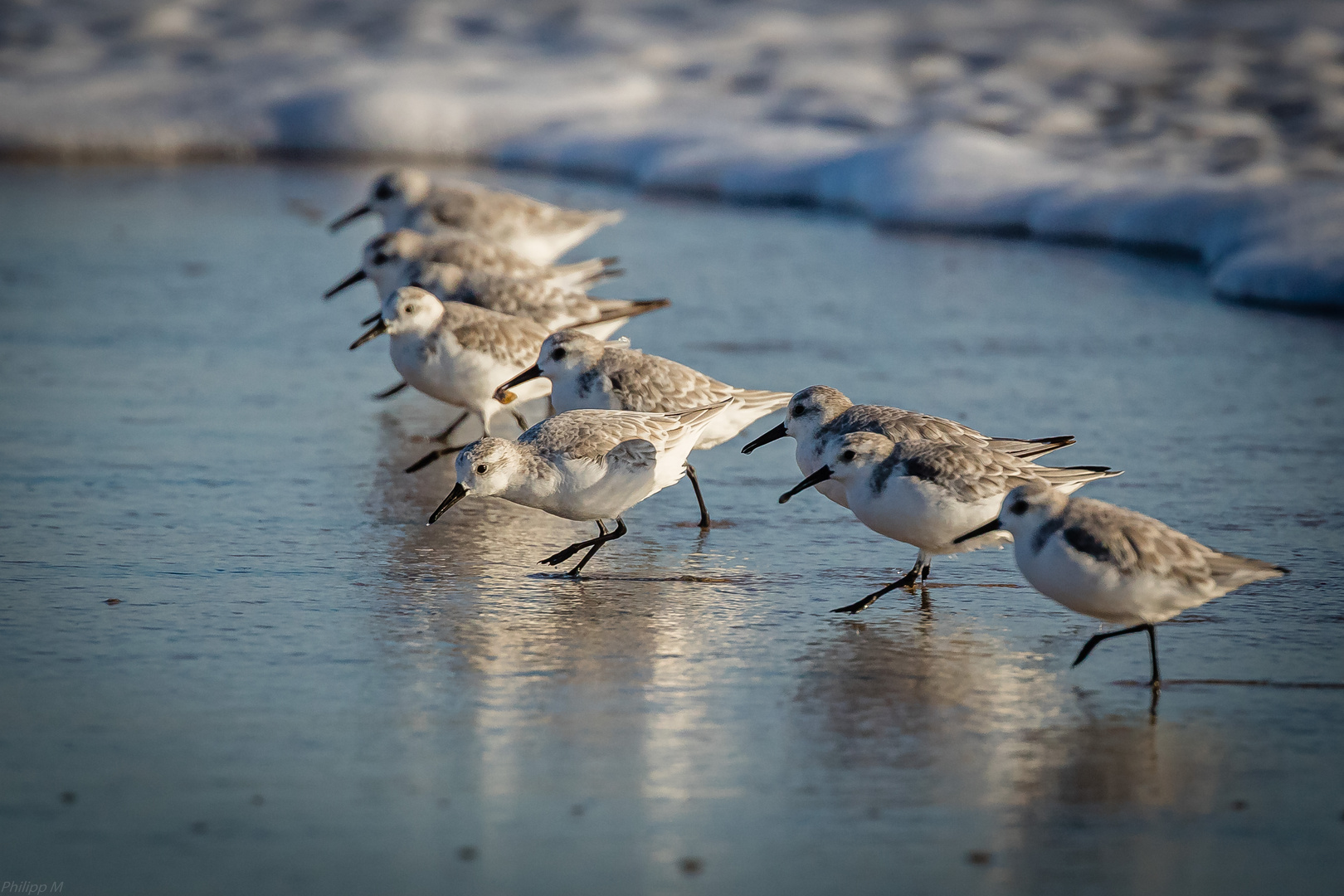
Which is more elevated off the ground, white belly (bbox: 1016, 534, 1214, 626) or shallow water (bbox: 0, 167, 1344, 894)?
white belly (bbox: 1016, 534, 1214, 626)

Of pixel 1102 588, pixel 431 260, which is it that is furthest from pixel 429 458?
pixel 1102 588

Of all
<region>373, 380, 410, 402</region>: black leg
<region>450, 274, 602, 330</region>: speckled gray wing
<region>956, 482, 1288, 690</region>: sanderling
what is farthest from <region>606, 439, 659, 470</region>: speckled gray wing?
<region>373, 380, 410, 402</region>: black leg

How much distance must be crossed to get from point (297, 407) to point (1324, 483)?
4560mm

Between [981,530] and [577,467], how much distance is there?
134 centimetres

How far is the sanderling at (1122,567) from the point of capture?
394 centimetres

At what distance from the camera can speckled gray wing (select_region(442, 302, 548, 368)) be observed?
264 inches

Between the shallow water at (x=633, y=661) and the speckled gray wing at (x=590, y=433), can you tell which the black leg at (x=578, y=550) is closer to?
the shallow water at (x=633, y=661)

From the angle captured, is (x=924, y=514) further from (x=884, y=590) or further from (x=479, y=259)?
(x=479, y=259)

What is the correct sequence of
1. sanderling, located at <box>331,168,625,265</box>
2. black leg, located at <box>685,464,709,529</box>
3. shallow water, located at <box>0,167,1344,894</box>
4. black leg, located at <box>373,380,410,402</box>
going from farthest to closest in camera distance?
sanderling, located at <box>331,168,625,265</box>
black leg, located at <box>373,380,410,402</box>
black leg, located at <box>685,464,709,529</box>
shallow water, located at <box>0,167,1344,894</box>

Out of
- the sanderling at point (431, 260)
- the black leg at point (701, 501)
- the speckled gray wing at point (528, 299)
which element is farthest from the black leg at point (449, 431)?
the black leg at point (701, 501)

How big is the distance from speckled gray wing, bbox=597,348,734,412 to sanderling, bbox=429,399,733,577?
0.72 meters

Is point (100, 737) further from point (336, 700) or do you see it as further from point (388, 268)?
point (388, 268)

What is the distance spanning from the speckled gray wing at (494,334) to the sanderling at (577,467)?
1.52 m

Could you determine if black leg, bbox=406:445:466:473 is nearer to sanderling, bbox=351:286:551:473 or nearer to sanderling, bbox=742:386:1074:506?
sanderling, bbox=351:286:551:473
